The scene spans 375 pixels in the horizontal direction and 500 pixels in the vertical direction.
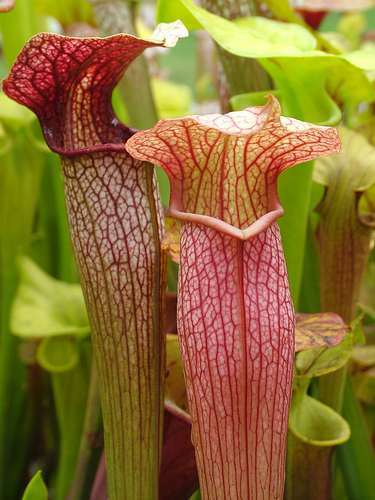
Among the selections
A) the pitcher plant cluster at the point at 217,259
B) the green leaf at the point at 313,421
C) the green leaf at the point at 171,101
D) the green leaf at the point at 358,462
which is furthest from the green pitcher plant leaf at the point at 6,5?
the green leaf at the point at 171,101

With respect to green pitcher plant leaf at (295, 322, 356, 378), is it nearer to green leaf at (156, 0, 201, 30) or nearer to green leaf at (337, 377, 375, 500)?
green leaf at (337, 377, 375, 500)

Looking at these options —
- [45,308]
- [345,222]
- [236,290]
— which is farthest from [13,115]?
[236,290]

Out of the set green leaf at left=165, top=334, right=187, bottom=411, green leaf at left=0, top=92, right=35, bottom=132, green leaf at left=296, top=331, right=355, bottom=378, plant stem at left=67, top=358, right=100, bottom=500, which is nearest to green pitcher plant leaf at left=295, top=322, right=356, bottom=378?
green leaf at left=296, top=331, right=355, bottom=378

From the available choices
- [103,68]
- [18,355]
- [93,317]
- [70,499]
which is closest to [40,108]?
[103,68]

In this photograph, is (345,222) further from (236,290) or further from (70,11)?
(70,11)

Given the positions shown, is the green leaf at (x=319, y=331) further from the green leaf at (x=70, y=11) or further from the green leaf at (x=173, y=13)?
the green leaf at (x=70, y=11)

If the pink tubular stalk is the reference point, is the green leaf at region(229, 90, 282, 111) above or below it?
above

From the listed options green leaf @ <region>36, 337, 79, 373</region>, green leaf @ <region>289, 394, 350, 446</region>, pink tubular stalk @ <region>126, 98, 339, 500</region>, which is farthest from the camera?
green leaf @ <region>36, 337, 79, 373</region>
